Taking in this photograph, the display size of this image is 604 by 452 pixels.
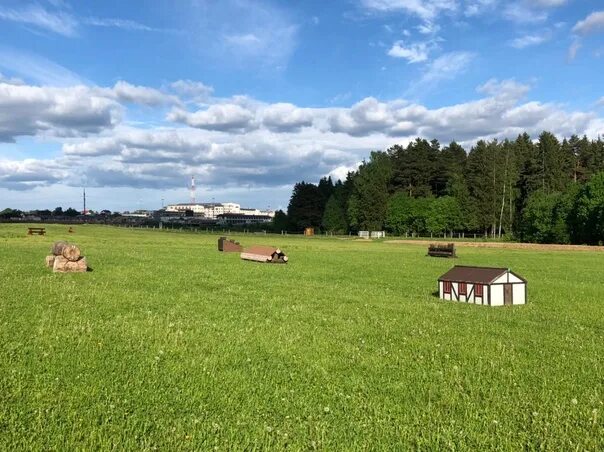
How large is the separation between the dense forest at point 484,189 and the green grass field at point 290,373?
257ft

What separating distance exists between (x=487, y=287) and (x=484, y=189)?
9682 cm

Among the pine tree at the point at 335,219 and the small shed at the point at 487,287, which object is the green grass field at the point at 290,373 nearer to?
the small shed at the point at 487,287

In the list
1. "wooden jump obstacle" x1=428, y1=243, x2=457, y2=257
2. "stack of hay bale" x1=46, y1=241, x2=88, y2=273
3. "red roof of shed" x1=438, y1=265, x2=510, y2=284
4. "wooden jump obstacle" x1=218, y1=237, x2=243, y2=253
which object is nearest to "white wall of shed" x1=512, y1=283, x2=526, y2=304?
"red roof of shed" x1=438, y1=265, x2=510, y2=284

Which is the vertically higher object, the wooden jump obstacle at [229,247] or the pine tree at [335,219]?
the pine tree at [335,219]

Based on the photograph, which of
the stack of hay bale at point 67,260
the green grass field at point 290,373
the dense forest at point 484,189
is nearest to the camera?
the green grass field at point 290,373

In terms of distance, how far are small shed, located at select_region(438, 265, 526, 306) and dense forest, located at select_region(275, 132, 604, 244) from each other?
72.1m

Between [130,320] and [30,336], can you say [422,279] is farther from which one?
[30,336]

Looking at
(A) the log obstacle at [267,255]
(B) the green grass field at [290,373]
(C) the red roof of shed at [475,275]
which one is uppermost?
(C) the red roof of shed at [475,275]

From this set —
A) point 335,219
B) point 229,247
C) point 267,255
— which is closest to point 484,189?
point 335,219

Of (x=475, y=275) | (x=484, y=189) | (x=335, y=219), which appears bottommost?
(x=475, y=275)

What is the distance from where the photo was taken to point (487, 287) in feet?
57.3

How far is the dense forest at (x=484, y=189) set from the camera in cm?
8981

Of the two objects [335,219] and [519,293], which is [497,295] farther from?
[335,219]

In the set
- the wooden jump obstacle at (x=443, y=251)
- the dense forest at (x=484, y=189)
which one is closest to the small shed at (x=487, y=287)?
the wooden jump obstacle at (x=443, y=251)
